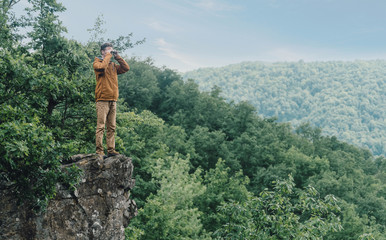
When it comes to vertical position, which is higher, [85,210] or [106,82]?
[106,82]

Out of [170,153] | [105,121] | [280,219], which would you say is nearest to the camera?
[105,121]

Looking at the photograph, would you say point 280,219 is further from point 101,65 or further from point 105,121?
→ point 101,65

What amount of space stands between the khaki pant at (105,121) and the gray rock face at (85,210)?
1.04 ft

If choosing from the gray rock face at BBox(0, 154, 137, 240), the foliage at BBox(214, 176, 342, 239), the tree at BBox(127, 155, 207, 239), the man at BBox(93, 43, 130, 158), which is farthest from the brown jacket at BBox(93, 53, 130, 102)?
the tree at BBox(127, 155, 207, 239)

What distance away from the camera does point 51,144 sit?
7.21 metres

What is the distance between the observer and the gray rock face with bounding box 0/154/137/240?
7785 millimetres

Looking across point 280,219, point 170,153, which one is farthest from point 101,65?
point 170,153

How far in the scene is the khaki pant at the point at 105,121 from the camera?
8.98 m

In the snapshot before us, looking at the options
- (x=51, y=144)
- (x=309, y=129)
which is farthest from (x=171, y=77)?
(x=51, y=144)

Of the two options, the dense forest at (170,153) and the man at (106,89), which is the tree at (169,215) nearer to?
the dense forest at (170,153)

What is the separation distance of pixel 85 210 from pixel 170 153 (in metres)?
26.4

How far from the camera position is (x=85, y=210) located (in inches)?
341

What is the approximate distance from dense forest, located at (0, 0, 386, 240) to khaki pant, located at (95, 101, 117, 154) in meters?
0.92

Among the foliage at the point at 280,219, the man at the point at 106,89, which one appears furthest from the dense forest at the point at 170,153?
the man at the point at 106,89
